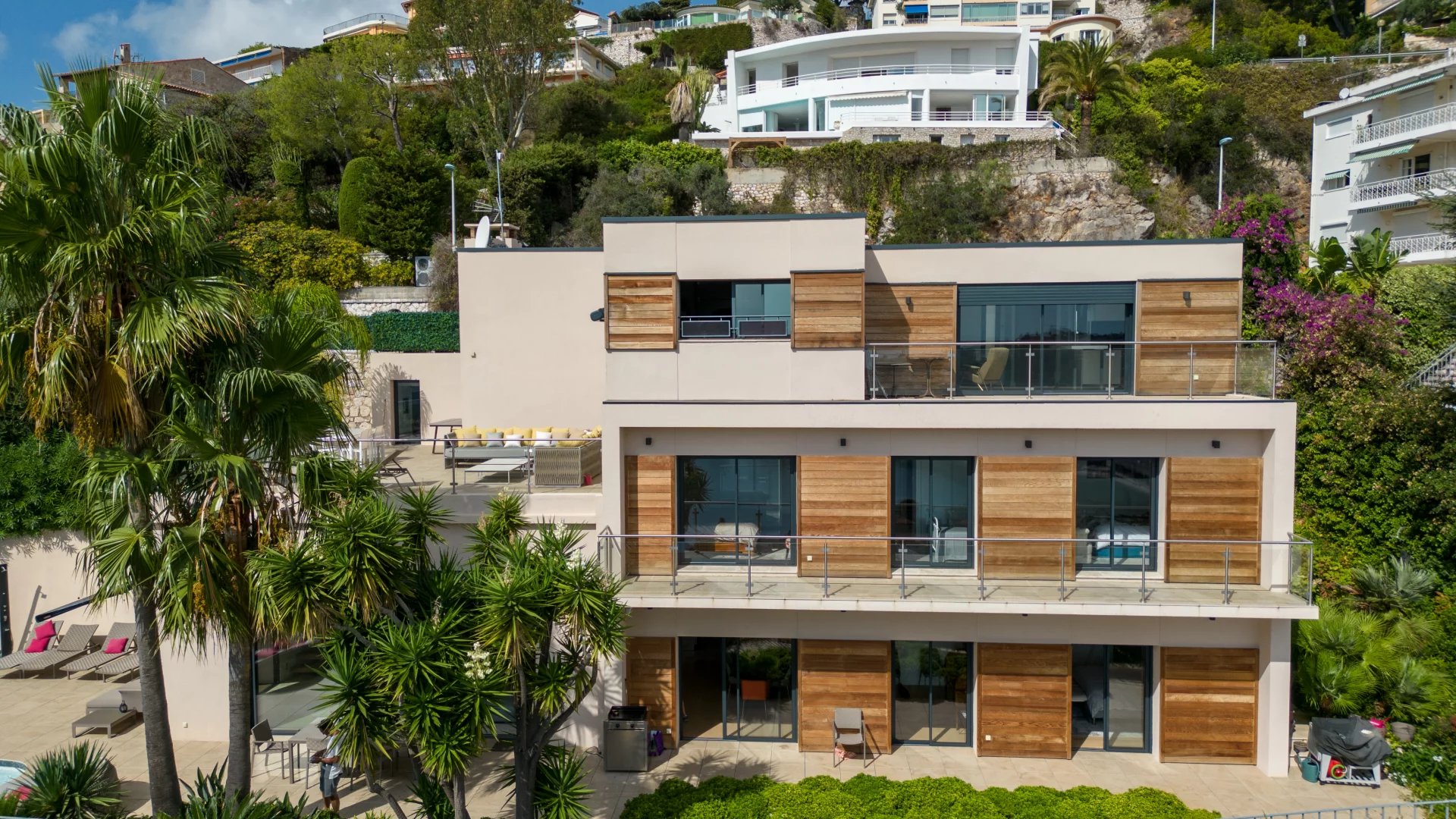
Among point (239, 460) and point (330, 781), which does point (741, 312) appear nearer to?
point (239, 460)

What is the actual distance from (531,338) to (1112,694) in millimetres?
13179

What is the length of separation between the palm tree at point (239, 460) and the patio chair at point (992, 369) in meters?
9.01

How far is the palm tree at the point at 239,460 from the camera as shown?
8398 millimetres

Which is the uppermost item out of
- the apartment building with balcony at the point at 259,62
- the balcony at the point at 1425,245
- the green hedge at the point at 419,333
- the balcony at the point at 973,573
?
the apartment building with balcony at the point at 259,62

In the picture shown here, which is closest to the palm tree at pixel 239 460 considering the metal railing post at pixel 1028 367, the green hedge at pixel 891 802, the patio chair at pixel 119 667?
the green hedge at pixel 891 802

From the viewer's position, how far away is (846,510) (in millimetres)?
13195

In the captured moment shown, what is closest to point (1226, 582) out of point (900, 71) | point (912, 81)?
point (912, 81)

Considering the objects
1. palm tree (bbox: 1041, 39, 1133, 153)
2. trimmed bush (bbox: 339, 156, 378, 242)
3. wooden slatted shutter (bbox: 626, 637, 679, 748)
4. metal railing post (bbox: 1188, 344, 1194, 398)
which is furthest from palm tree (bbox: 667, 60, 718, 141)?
wooden slatted shutter (bbox: 626, 637, 679, 748)

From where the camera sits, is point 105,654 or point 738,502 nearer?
point 738,502

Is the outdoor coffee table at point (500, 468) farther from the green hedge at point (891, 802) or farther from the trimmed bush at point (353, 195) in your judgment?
the trimmed bush at point (353, 195)

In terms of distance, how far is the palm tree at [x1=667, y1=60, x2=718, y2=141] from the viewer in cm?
4650

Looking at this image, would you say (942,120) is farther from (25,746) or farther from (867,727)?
(25,746)

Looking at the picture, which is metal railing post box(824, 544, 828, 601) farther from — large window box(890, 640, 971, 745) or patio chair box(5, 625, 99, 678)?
patio chair box(5, 625, 99, 678)

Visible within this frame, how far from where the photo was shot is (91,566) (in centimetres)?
882
